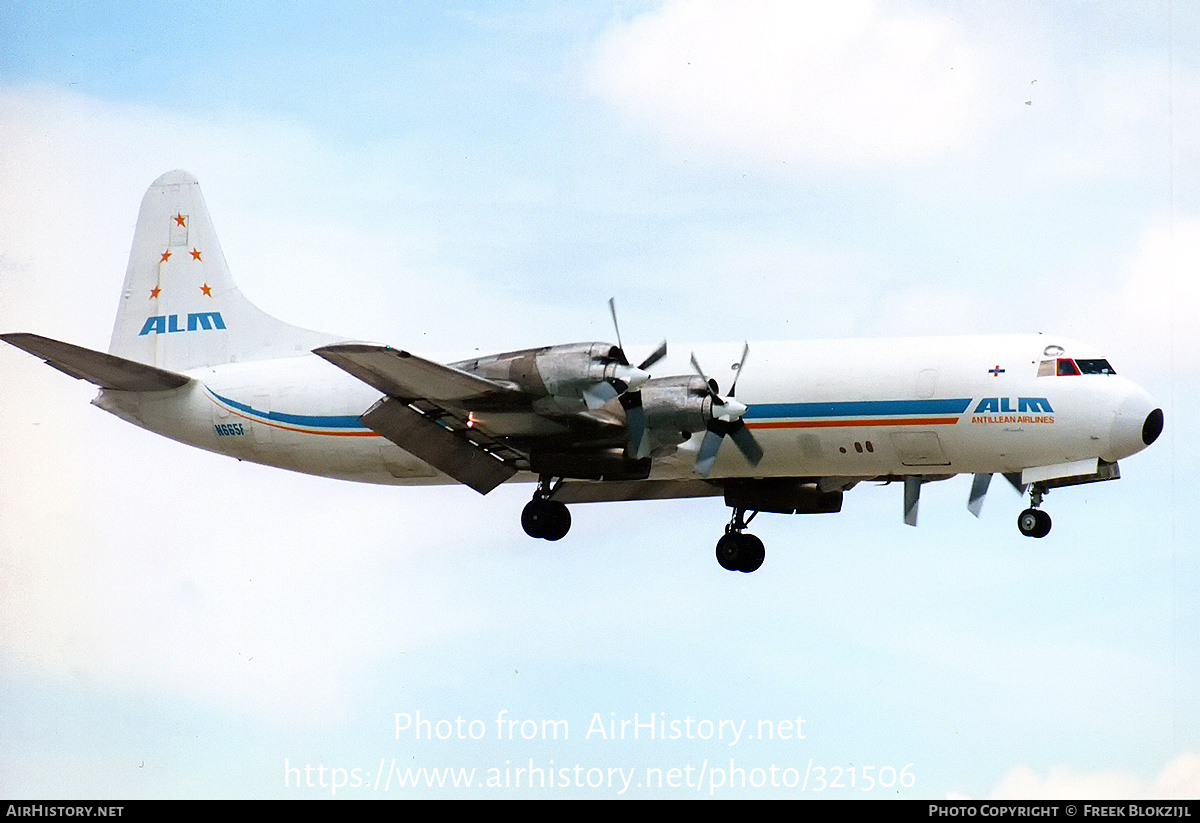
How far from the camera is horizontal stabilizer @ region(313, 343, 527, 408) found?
95.5 ft

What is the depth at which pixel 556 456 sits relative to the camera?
31.8 metres

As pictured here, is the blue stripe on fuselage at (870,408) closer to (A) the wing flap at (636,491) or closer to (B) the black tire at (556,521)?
(A) the wing flap at (636,491)

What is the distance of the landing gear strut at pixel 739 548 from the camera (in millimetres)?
35469

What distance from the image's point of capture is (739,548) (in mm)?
35500

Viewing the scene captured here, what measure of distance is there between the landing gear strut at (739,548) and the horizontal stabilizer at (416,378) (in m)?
7.23

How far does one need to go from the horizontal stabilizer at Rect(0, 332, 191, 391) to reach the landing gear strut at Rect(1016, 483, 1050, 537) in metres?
17.6

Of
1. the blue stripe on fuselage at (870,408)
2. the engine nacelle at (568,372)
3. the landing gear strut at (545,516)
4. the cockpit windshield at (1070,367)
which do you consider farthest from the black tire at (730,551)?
the cockpit windshield at (1070,367)

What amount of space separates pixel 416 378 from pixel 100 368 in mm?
8262

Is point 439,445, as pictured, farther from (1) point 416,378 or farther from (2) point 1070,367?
(2) point 1070,367

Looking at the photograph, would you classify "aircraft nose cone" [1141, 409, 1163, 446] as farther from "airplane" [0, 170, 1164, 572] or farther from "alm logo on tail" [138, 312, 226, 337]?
"alm logo on tail" [138, 312, 226, 337]

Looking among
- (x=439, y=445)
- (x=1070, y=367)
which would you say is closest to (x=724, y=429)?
(x=439, y=445)

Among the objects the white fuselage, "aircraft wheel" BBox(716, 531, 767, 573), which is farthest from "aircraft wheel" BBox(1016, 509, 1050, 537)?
"aircraft wheel" BBox(716, 531, 767, 573)
